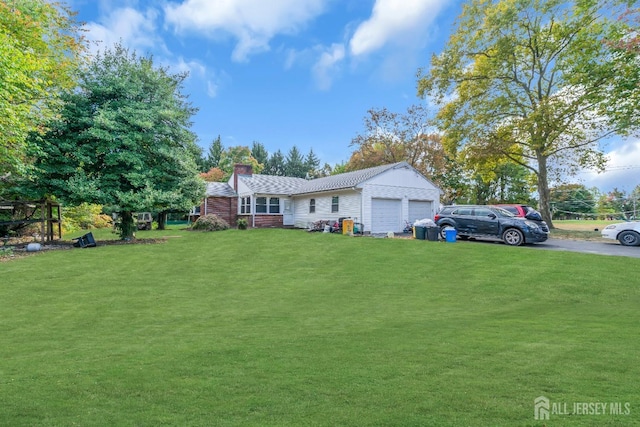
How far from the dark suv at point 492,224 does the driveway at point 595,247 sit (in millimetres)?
644

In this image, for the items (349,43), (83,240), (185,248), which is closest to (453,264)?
(185,248)

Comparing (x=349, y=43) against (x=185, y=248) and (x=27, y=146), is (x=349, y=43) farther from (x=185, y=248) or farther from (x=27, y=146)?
(x=27, y=146)

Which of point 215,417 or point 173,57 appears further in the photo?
point 173,57

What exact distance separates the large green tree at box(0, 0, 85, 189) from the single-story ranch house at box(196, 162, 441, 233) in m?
12.4

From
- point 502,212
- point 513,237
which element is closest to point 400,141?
point 502,212

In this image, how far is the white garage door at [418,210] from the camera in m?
23.1

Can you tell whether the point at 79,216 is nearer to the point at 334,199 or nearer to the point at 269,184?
the point at 269,184

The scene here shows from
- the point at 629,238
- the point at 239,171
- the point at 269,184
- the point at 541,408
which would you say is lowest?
the point at 541,408

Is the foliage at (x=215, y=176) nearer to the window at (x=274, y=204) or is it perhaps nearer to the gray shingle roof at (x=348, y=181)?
the window at (x=274, y=204)

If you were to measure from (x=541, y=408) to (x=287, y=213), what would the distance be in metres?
25.3

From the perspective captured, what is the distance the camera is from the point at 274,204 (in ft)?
89.2

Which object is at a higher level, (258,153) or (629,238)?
(258,153)

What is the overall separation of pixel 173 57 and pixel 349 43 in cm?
1048

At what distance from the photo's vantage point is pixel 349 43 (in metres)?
19.5
